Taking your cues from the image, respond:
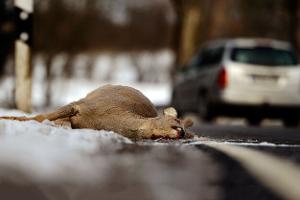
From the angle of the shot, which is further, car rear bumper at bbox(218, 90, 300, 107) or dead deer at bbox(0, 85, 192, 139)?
car rear bumper at bbox(218, 90, 300, 107)

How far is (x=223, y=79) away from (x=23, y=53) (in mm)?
5202

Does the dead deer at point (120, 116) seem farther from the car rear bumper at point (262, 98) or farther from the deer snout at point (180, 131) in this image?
the car rear bumper at point (262, 98)

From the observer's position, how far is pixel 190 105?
16422 mm

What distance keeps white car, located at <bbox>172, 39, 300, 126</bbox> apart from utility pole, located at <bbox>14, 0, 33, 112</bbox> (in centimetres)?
512

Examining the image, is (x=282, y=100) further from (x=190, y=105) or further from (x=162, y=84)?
(x=162, y=84)

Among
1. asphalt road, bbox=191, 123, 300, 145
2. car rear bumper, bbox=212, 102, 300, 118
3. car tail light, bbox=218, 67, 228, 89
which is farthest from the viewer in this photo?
car rear bumper, bbox=212, 102, 300, 118

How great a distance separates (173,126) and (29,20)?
510cm

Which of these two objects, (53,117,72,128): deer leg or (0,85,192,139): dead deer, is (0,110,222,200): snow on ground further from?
(53,117,72,128): deer leg

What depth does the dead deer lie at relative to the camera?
5199 mm

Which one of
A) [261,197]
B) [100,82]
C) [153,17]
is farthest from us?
[153,17]

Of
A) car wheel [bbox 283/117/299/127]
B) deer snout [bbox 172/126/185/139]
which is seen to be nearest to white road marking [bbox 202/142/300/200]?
deer snout [bbox 172/126/185/139]

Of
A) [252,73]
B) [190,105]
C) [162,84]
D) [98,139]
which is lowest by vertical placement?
[162,84]

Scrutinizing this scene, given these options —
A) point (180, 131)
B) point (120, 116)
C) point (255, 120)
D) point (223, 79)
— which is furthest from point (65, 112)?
point (255, 120)

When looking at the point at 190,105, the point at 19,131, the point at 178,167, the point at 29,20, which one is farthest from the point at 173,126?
the point at 190,105
